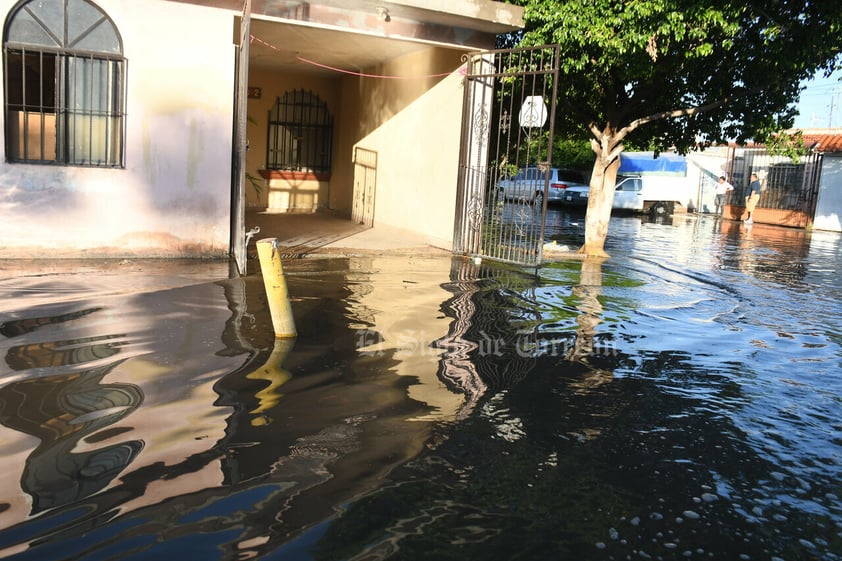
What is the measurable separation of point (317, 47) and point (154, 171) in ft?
16.7

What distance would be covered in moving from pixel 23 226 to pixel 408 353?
564 centimetres

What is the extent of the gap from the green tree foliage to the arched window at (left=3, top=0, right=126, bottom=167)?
20.6ft

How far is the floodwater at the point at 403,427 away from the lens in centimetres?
343

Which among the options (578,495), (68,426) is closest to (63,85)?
(68,426)

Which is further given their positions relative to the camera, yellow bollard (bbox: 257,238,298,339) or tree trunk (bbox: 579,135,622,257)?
tree trunk (bbox: 579,135,622,257)

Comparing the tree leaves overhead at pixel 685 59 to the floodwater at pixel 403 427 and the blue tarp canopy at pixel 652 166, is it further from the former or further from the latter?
the blue tarp canopy at pixel 652 166

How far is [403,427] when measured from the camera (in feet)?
15.5

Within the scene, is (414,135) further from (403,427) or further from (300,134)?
(403,427)

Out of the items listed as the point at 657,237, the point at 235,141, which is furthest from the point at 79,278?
the point at 657,237

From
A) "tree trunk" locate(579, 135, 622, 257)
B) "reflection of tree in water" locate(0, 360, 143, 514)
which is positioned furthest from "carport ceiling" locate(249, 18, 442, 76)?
"reflection of tree in water" locate(0, 360, 143, 514)

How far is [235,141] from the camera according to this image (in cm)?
1016

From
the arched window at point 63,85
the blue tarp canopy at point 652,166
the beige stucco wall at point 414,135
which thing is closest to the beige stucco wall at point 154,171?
the arched window at point 63,85

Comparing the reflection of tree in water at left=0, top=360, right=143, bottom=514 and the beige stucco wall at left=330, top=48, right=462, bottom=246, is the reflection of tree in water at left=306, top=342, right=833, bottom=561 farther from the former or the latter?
the beige stucco wall at left=330, top=48, right=462, bottom=246

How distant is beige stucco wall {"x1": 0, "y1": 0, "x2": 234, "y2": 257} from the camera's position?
9.34 meters
